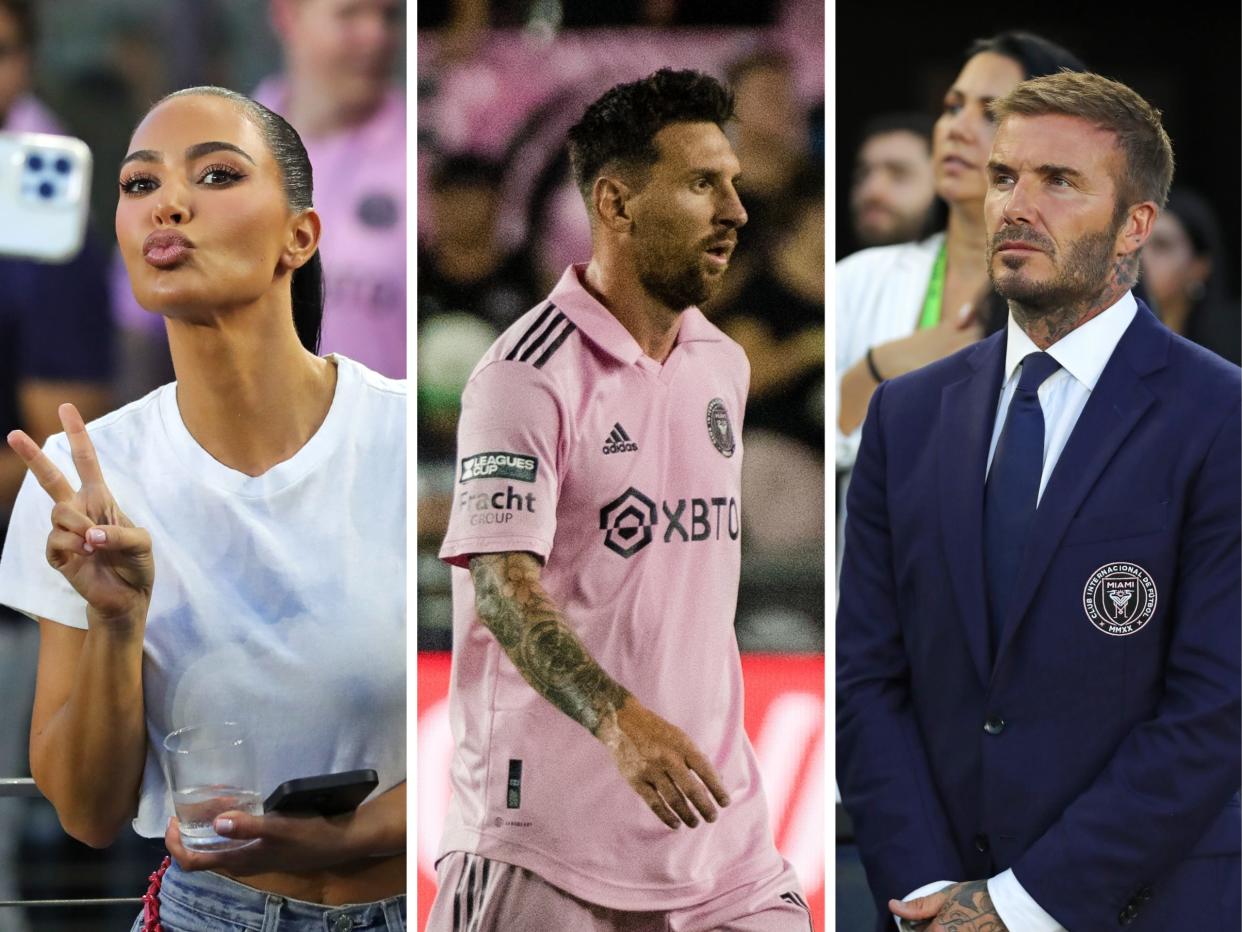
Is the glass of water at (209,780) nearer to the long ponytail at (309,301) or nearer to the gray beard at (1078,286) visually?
the long ponytail at (309,301)

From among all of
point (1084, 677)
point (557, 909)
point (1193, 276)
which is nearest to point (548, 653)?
point (557, 909)

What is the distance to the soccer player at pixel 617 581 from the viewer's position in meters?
2.93

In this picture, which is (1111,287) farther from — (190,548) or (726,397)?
(190,548)

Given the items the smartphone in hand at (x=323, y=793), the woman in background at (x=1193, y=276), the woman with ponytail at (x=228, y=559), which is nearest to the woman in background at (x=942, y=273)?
the woman in background at (x=1193, y=276)

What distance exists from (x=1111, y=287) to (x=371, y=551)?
1580 millimetres

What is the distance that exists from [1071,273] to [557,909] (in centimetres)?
162

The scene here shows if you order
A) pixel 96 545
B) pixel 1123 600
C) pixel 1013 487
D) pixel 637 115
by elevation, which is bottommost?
pixel 1123 600

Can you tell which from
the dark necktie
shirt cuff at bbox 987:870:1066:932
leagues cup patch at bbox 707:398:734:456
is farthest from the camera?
leagues cup patch at bbox 707:398:734:456

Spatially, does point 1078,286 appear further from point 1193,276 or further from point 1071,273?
point 1193,276

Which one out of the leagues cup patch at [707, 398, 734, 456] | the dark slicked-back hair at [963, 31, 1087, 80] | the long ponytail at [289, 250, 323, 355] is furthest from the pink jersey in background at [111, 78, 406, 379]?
the dark slicked-back hair at [963, 31, 1087, 80]

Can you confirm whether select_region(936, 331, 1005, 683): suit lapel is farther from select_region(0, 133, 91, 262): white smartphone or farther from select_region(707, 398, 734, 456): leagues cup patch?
select_region(0, 133, 91, 262): white smartphone

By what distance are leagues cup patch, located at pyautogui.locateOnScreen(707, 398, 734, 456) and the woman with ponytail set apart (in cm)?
64

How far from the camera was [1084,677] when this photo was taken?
283cm

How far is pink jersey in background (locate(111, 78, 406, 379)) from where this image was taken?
3.05 meters
